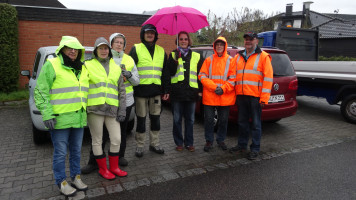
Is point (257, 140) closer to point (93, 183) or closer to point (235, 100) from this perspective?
point (235, 100)

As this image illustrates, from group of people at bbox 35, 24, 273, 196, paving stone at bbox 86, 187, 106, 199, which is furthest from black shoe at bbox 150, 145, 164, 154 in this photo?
paving stone at bbox 86, 187, 106, 199

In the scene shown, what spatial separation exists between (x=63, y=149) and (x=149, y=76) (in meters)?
1.53

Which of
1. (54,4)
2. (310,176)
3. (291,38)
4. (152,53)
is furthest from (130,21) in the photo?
(54,4)

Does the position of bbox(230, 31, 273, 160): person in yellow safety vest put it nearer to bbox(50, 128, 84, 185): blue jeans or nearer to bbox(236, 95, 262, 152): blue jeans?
bbox(236, 95, 262, 152): blue jeans

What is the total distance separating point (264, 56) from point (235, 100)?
0.83m

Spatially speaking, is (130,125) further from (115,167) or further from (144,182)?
(144,182)

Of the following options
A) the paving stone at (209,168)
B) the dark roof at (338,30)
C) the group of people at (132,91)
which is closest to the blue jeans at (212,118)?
the group of people at (132,91)

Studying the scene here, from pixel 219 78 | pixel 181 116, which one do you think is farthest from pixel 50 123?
pixel 219 78

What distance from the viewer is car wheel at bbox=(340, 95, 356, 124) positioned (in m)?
6.31

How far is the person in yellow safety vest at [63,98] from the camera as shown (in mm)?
2691

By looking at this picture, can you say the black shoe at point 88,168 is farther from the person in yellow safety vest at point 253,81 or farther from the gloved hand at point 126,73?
the person in yellow safety vest at point 253,81

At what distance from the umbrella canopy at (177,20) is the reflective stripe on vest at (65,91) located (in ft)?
5.51

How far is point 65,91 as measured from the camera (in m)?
2.77

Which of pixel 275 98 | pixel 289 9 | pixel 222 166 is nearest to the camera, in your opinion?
pixel 222 166
